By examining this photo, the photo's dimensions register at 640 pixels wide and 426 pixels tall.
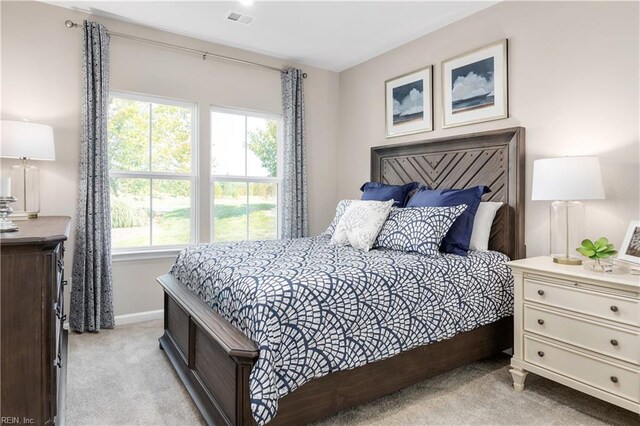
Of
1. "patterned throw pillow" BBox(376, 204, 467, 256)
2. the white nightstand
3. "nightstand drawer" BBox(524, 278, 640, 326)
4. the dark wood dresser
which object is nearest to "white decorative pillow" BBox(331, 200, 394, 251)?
"patterned throw pillow" BBox(376, 204, 467, 256)

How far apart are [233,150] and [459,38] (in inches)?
94.7

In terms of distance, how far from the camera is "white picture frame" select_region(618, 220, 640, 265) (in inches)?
81.5

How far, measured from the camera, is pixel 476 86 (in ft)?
10.2

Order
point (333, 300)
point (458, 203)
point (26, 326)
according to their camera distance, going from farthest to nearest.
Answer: point (458, 203)
point (333, 300)
point (26, 326)

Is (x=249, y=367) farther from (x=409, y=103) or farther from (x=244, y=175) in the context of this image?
(x=409, y=103)

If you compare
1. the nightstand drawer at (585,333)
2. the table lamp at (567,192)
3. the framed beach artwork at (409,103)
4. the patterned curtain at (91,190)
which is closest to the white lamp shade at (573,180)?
the table lamp at (567,192)

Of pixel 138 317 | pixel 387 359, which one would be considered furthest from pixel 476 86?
pixel 138 317

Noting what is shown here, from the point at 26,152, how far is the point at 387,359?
A: 9.04 feet

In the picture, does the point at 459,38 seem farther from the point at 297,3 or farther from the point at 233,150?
the point at 233,150

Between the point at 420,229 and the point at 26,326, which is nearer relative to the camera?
the point at 26,326

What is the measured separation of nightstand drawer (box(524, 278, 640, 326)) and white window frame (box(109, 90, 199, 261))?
2979 mm

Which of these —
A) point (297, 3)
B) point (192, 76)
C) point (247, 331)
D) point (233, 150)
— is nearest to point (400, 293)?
point (247, 331)

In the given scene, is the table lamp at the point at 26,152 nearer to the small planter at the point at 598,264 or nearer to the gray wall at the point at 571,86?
the gray wall at the point at 571,86

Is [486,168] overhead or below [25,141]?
below
